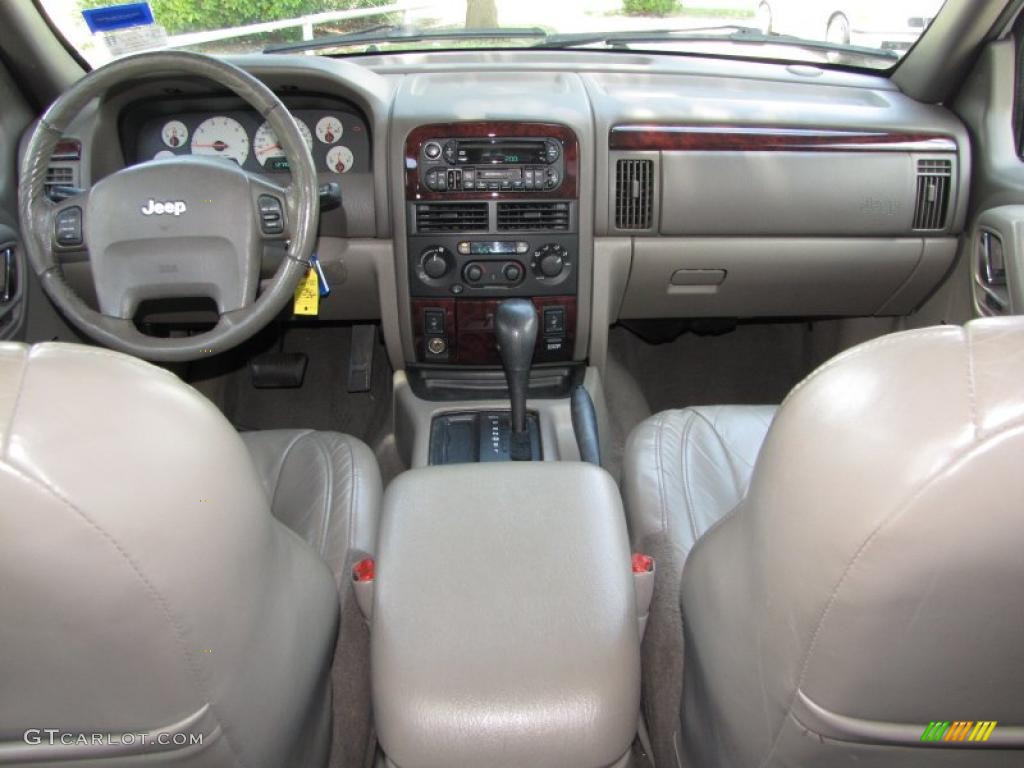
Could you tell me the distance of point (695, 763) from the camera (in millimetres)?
1240

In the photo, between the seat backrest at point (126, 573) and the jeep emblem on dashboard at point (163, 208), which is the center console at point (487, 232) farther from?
the seat backrest at point (126, 573)

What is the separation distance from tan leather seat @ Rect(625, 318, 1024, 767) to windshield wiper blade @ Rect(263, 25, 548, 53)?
181 centimetres

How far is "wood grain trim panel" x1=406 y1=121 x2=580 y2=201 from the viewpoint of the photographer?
2105 millimetres

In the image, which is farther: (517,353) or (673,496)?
(517,353)

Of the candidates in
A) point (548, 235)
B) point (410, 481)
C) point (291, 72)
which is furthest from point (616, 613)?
point (291, 72)

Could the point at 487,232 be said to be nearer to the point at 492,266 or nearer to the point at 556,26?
the point at 492,266

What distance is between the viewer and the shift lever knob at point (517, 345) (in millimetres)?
2141

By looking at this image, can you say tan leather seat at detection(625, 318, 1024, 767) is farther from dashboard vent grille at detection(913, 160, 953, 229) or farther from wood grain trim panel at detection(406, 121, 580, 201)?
dashboard vent grille at detection(913, 160, 953, 229)

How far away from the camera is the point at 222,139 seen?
2.26 meters

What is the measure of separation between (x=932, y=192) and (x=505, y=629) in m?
1.87

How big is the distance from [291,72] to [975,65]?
5.93ft

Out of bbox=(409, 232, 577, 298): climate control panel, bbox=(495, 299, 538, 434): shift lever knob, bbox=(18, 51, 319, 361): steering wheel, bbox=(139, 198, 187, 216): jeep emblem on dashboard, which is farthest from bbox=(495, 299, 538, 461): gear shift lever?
bbox=(139, 198, 187, 216): jeep emblem on dashboard

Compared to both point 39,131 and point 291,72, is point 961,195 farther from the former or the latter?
point 39,131

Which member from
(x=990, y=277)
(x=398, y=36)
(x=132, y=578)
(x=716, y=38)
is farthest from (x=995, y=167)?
(x=132, y=578)
